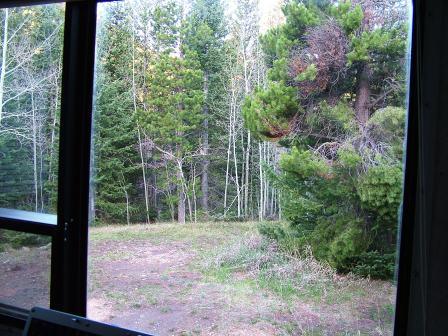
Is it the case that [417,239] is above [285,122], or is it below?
below

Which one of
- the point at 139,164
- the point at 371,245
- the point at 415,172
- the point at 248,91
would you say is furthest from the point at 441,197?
the point at 139,164

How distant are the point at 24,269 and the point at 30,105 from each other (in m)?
0.91

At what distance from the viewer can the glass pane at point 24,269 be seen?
7.07 feet

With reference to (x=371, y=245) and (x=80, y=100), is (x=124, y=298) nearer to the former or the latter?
(x=80, y=100)

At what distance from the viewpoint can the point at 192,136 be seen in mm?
2131

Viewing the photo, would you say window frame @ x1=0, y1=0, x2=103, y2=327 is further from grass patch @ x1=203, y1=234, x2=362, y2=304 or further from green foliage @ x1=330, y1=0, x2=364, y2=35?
green foliage @ x1=330, y1=0, x2=364, y2=35

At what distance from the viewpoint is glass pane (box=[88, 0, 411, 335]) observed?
1647 millimetres

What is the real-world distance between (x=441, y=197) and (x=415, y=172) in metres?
0.13

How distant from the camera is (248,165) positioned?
1997 mm

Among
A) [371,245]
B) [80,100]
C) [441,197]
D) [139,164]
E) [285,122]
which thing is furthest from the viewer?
[139,164]

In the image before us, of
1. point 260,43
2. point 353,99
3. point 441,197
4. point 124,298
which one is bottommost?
point 124,298

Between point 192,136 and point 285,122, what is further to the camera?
point 192,136

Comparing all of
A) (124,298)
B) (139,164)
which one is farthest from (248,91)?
(124,298)

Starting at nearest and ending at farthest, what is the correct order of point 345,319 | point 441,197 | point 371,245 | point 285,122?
point 441,197 < point 371,245 < point 345,319 < point 285,122
